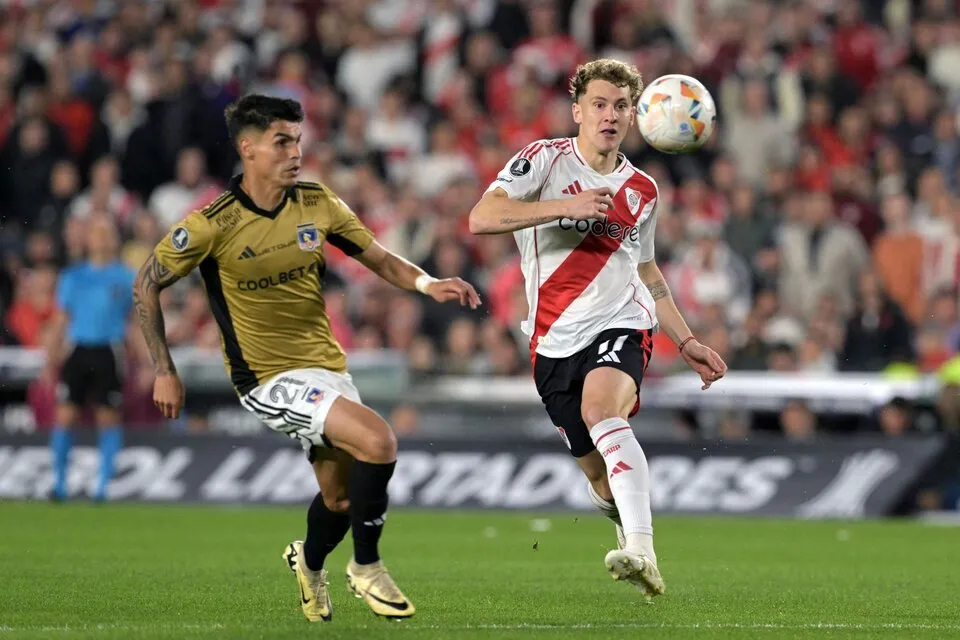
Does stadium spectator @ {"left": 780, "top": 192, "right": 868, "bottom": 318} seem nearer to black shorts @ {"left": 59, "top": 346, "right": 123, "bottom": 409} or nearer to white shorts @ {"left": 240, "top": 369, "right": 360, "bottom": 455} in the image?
black shorts @ {"left": 59, "top": 346, "right": 123, "bottom": 409}

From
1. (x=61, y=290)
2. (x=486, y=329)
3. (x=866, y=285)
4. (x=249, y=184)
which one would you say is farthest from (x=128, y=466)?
(x=249, y=184)

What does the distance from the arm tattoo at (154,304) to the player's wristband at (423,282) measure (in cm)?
111

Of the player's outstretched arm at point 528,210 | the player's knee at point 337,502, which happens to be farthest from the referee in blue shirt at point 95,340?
the player's outstretched arm at point 528,210

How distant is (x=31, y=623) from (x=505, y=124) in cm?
1317

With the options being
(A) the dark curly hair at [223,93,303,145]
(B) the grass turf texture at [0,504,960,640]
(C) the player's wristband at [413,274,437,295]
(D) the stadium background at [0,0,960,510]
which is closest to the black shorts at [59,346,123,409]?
(D) the stadium background at [0,0,960,510]

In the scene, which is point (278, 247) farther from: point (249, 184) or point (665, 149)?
point (665, 149)

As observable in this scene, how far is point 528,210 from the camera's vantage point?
786 centimetres

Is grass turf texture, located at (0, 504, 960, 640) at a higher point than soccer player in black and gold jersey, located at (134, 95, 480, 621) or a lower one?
lower

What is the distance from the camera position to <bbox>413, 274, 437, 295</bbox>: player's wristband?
25.9 feet

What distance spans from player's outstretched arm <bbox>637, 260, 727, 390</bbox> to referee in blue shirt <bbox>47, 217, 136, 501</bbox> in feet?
27.8

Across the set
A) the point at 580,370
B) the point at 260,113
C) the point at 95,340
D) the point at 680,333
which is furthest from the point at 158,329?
the point at 95,340

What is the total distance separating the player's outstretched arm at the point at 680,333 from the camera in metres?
8.44

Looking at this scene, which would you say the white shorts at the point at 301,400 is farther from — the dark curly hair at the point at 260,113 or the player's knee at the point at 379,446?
the dark curly hair at the point at 260,113

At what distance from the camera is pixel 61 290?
1619 cm
